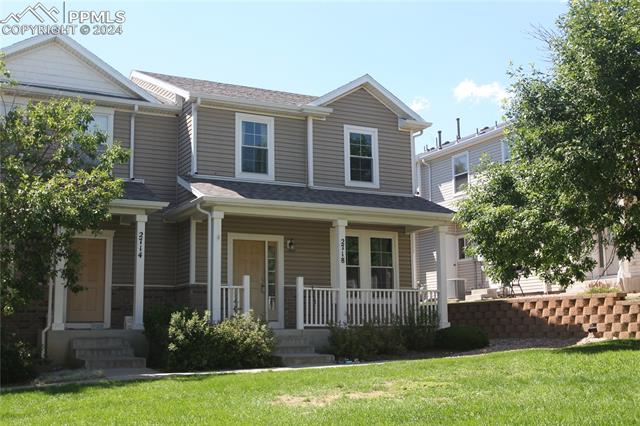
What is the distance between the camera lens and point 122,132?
18.0 meters

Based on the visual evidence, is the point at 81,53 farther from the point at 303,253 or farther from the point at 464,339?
the point at 464,339

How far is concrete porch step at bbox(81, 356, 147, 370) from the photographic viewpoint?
1395 centimetres

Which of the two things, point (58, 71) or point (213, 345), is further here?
point (58, 71)

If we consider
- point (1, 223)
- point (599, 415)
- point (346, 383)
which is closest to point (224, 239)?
point (1, 223)

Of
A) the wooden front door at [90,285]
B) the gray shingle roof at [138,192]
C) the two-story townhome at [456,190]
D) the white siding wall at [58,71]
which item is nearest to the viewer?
the gray shingle roof at [138,192]

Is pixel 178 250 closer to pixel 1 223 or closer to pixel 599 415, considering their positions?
pixel 1 223

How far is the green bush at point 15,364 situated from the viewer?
1249 centimetres

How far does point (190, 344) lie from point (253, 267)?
14.8 feet

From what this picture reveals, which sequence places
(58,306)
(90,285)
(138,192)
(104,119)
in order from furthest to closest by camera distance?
1. (104,119)
2. (90,285)
3. (138,192)
4. (58,306)

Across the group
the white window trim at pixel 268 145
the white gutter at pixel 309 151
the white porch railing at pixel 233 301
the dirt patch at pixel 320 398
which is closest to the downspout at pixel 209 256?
the white porch railing at pixel 233 301

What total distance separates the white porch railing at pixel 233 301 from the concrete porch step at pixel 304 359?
A: 140 cm

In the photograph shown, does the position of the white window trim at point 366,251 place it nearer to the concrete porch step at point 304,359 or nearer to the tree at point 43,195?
the concrete porch step at point 304,359

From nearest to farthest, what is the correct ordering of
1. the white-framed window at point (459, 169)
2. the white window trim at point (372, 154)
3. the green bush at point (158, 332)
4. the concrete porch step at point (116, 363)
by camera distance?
the concrete porch step at point (116, 363) < the green bush at point (158, 332) < the white window trim at point (372, 154) < the white-framed window at point (459, 169)

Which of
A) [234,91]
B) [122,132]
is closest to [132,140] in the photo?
[122,132]
